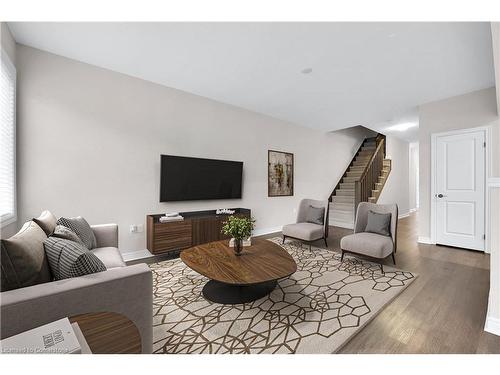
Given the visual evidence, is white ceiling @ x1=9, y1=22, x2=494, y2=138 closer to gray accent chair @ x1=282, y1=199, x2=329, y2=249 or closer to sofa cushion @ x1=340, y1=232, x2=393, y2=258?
gray accent chair @ x1=282, y1=199, x2=329, y2=249

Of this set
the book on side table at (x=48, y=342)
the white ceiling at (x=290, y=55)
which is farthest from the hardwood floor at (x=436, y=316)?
the white ceiling at (x=290, y=55)

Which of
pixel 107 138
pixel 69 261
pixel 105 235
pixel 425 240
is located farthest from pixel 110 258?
pixel 425 240

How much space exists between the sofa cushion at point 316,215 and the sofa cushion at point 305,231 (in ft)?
0.38

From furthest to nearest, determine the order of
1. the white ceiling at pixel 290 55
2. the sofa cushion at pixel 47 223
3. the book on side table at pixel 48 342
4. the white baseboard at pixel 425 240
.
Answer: the white baseboard at pixel 425 240 → the white ceiling at pixel 290 55 → the sofa cushion at pixel 47 223 → the book on side table at pixel 48 342

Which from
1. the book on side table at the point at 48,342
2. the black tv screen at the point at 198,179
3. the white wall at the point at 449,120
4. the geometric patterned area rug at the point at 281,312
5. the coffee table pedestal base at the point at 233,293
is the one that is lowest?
the geometric patterned area rug at the point at 281,312

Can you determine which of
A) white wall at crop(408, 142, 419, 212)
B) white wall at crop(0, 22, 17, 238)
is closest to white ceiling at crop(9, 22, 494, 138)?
white wall at crop(0, 22, 17, 238)

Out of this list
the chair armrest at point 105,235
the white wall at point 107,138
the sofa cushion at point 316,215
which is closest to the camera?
the chair armrest at point 105,235

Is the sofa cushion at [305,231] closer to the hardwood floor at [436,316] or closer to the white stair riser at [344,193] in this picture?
the hardwood floor at [436,316]

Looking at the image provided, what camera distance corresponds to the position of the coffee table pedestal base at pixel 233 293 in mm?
2156

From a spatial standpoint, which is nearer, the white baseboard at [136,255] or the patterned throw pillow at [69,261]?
the patterned throw pillow at [69,261]

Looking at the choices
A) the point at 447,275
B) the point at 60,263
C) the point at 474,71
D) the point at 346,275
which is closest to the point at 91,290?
the point at 60,263
